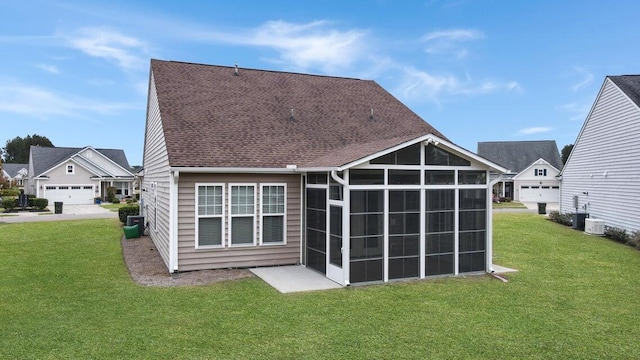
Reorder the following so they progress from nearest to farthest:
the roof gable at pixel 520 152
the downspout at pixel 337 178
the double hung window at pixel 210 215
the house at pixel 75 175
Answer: the downspout at pixel 337 178
the double hung window at pixel 210 215
the house at pixel 75 175
the roof gable at pixel 520 152

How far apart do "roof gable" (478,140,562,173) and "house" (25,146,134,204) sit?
42087 mm

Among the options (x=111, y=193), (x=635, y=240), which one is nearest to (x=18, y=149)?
(x=111, y=193)

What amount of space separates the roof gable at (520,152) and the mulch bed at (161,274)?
45.3 m

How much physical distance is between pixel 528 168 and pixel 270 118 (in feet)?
130

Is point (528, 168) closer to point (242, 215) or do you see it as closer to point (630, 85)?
point (630, 85)

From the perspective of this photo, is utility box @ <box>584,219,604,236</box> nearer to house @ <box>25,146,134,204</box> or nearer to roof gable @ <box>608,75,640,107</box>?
roof gable @ <box>608,75,640,107</box>

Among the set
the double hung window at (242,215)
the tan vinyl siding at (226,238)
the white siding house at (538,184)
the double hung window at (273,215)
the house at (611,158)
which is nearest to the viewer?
the tan vinyl siding at (226,238)

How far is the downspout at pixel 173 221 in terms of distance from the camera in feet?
36.9

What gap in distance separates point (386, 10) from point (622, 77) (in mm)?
12408

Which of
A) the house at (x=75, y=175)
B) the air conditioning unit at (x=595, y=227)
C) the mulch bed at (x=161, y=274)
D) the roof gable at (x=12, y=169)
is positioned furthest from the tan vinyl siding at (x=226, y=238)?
the roof gable at (x=12, y=169)

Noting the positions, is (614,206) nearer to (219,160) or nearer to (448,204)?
(448,204)

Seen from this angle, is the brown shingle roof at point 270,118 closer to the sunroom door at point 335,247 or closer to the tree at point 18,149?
the sunroom door at point 335,247

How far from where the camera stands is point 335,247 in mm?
10742

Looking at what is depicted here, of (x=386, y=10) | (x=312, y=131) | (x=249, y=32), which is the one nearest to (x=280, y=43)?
(x=249, y=32)
